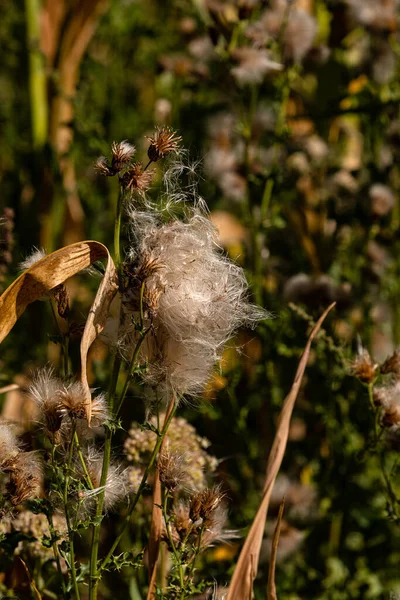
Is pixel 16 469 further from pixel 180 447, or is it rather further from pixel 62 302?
pixel 180 447

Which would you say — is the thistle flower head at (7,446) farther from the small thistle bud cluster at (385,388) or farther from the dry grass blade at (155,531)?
the small thistle bud cluster at (385,388)

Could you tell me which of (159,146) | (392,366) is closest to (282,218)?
(392,366)

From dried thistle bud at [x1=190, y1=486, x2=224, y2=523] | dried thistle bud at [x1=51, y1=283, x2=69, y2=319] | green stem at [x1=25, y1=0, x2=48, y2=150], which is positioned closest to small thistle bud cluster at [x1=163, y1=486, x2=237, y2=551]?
dried thistle bud at [x1=190, y1=486, x2=224, y2=523]

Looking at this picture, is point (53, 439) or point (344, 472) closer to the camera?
point (53, 439)

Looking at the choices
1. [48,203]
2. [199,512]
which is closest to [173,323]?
[199,512]

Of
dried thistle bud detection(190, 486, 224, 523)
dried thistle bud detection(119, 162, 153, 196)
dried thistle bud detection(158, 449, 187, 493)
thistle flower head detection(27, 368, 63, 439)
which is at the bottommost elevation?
dried thistle bud detection(190, 486, 224, 523)

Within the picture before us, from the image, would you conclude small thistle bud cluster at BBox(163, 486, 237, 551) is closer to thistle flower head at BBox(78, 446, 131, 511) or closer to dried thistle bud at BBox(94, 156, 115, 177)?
thistle flower head at BBox(78, 446, 131, 511)

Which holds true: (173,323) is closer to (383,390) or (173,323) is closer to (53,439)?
(53,439)
